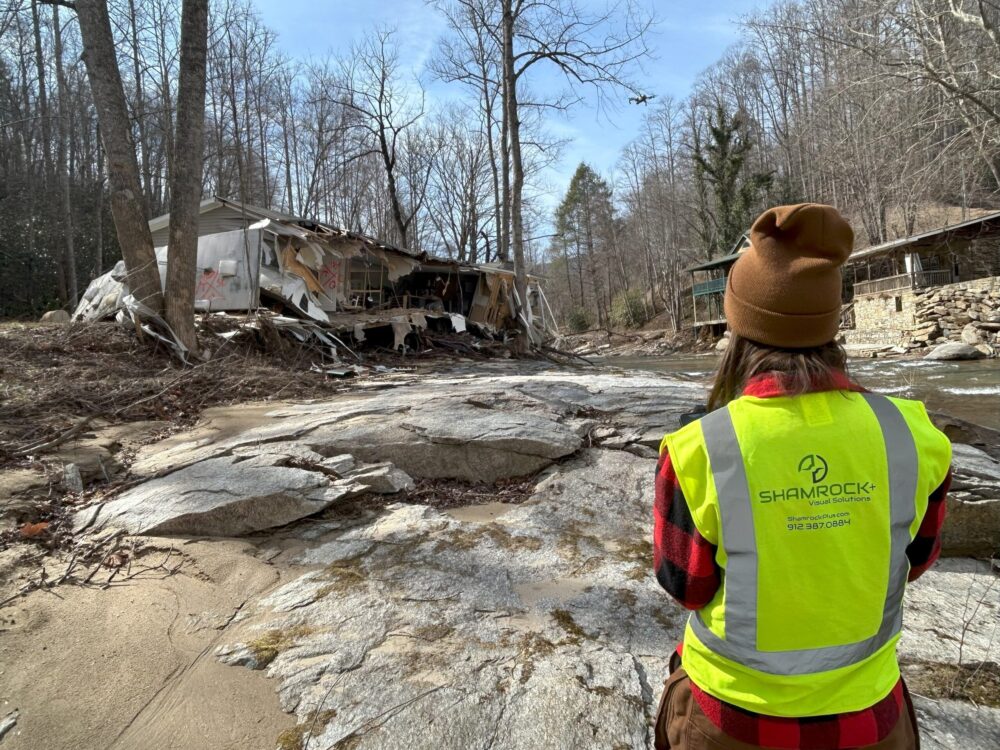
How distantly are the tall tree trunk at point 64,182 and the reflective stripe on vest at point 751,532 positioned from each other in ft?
79.7

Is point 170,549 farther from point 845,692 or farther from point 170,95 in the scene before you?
point 170,95

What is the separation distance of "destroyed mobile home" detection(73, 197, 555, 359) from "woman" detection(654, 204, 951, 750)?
8595 millimetres

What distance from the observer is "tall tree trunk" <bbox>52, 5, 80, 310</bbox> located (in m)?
20.1

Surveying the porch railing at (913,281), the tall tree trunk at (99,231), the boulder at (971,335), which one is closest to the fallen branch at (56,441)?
the tall tree trunk at (99,231)

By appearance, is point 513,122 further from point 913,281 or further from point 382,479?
point 913,281

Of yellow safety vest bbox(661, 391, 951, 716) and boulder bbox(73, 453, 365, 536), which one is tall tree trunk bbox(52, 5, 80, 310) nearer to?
boulder bbox(73, 453, 365, 536)

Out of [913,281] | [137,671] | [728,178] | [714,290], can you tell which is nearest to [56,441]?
[137,671]

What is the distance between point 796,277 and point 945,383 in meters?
14.3

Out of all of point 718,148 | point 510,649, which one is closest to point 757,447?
point 510,649

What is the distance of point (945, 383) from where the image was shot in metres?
12.2

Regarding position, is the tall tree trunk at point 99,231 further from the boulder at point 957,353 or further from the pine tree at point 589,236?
the pine tree at point 589,236

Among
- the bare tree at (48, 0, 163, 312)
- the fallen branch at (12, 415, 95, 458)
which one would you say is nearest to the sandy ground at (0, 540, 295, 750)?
the fallen branch at (12, 415, 95, 458)

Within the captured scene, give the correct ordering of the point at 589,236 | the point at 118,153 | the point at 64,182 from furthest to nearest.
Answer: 1. the point at 589,236
2. the point at 64,182
3. the point at 118,153

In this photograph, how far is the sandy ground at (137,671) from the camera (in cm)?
196
